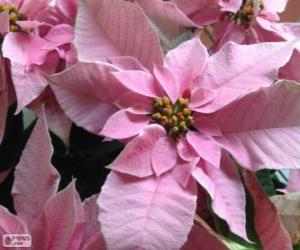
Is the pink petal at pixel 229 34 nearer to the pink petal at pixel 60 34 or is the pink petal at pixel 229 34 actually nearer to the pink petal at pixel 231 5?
the pink petal at pixel 231 5

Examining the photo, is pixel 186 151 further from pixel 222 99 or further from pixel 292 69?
pixel 292 69

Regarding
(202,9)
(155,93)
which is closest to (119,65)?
(155,93)

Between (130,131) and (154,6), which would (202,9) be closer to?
(154,6)

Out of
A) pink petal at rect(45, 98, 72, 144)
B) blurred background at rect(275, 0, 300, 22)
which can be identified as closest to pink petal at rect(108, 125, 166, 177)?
pink petal at rect(45, 98, 72, 144)

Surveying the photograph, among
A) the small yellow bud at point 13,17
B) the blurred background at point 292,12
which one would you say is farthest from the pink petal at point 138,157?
the blurred background at point 292,12

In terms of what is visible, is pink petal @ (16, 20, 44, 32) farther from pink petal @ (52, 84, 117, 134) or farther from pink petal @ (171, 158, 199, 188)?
pink petal @ (171, 158, 199, 188)

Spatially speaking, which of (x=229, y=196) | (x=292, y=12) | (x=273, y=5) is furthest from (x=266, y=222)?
(x=292, y=12)

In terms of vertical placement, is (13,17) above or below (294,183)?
above
